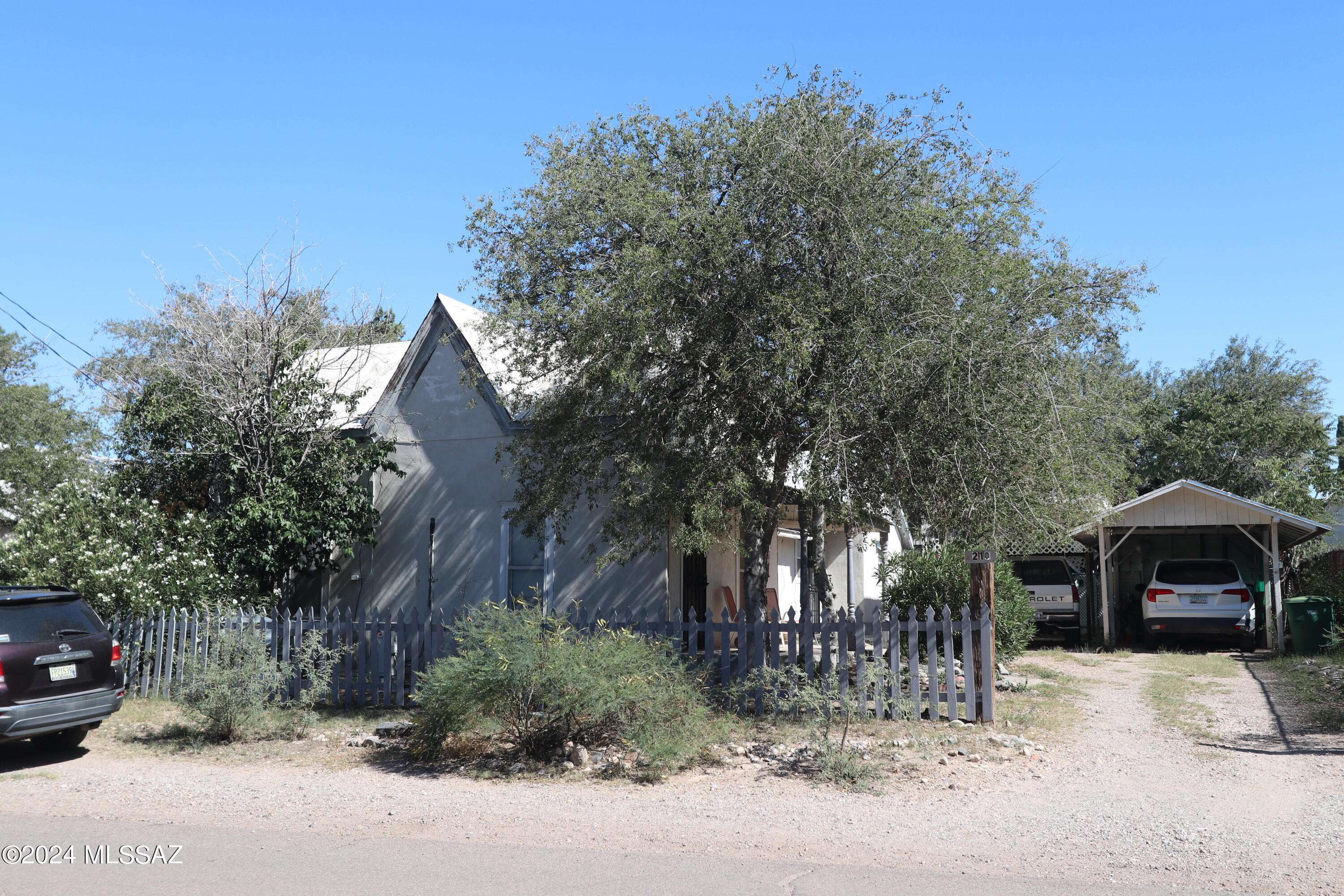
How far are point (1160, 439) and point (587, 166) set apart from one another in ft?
93.3

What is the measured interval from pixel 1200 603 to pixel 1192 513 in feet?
5.52

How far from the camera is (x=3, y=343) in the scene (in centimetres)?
3147

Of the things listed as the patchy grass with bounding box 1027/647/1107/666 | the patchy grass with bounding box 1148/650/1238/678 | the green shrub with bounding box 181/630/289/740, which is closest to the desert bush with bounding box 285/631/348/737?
the green shrub with bounding box 181/630/289/740

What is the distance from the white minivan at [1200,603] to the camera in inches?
717

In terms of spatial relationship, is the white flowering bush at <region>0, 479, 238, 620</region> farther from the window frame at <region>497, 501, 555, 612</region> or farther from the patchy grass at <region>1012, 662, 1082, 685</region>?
the patchy grass at <region>1012, 662, 1082, 685</region>

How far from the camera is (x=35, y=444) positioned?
24.8 meters

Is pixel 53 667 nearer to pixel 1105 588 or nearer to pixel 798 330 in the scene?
pixel 798 330

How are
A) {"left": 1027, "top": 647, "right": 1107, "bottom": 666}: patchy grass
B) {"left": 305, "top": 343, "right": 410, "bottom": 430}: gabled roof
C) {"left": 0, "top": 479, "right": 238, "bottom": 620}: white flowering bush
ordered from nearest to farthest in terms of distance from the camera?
{"left": 0, "top": 479, "right": 238, "bottom": 620}: white flowering bush → {"left": 305, "top": 343, "right": 410, "bottom": 430}: gabled roof → {"left": 1027, "top": 647, "right": 1107, "bottom": 666}: patchy grass

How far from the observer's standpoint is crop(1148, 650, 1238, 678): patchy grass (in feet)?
49.6

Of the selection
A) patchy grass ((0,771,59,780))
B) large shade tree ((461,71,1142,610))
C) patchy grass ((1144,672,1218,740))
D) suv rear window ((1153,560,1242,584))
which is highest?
large shade tree ((461,71,1142,610))

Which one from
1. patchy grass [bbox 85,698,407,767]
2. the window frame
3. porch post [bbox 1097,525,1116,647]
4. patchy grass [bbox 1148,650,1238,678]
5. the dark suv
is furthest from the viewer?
porch post [bbox 1097,525,1116,647]

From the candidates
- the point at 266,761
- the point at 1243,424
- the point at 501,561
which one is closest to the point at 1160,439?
the point at 1243,424

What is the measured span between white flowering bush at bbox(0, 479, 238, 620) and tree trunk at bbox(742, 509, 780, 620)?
684 centimetres

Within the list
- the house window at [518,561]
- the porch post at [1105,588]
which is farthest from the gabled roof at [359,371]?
the porch post at [1105,588]
